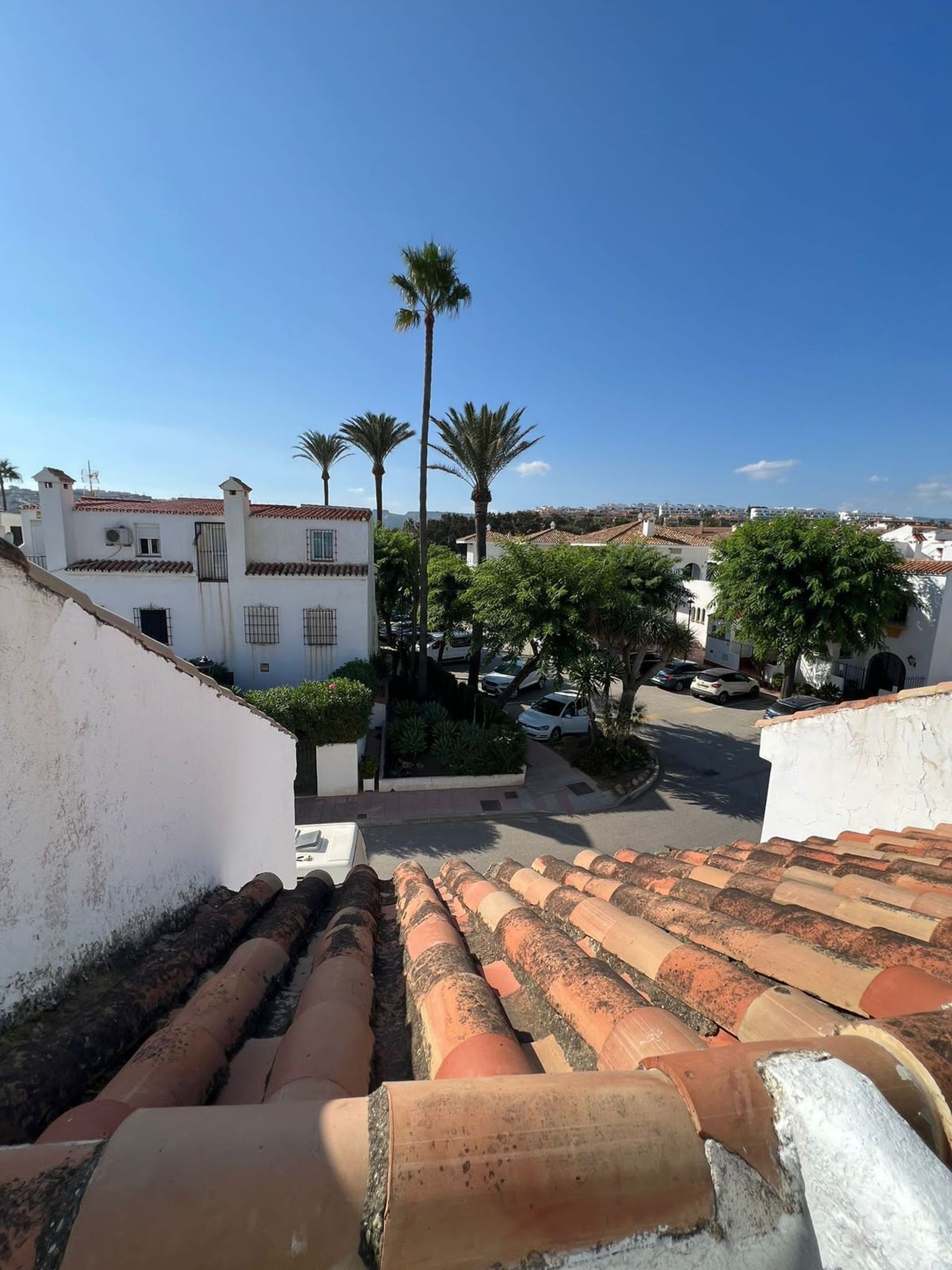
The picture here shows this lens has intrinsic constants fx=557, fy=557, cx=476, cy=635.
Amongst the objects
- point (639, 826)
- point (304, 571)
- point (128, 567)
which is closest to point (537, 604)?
point (639, 826)

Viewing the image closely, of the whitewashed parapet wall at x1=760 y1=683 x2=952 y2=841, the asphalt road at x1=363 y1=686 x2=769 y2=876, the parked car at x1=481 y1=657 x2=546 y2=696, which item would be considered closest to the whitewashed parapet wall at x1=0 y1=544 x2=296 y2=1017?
the whitewashed parapet wall at x1=760 y1=683 x2=952 y2=841

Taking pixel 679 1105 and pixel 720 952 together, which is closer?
pixel 679 1105

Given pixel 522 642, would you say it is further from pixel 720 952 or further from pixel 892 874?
pixel 720 952

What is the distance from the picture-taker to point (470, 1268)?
1069mm

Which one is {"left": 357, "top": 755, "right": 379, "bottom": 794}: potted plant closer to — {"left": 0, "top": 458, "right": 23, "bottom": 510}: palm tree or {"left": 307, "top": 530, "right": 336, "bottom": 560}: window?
{"left": 307, "top": 530, "right": 336, "bottom": 560}: window

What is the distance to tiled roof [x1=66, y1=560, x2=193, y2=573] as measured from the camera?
18.5 m

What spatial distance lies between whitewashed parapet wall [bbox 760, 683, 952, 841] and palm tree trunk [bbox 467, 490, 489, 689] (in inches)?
396

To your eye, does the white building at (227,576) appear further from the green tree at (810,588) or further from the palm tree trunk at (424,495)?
the green tree at (810,588)

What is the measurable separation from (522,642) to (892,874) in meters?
10.9

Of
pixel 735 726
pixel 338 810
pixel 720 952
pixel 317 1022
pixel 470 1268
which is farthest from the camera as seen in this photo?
pixel 735 726

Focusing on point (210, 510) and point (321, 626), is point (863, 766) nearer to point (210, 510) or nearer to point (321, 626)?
point (321, 626)

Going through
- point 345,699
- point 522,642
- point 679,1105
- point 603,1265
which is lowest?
point 345,699

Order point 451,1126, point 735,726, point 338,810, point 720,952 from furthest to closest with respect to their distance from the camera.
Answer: point 735,726 → point 338,810 → point 720,952 → point 451,1126

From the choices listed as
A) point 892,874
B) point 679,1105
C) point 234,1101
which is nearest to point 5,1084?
point 234,1101
